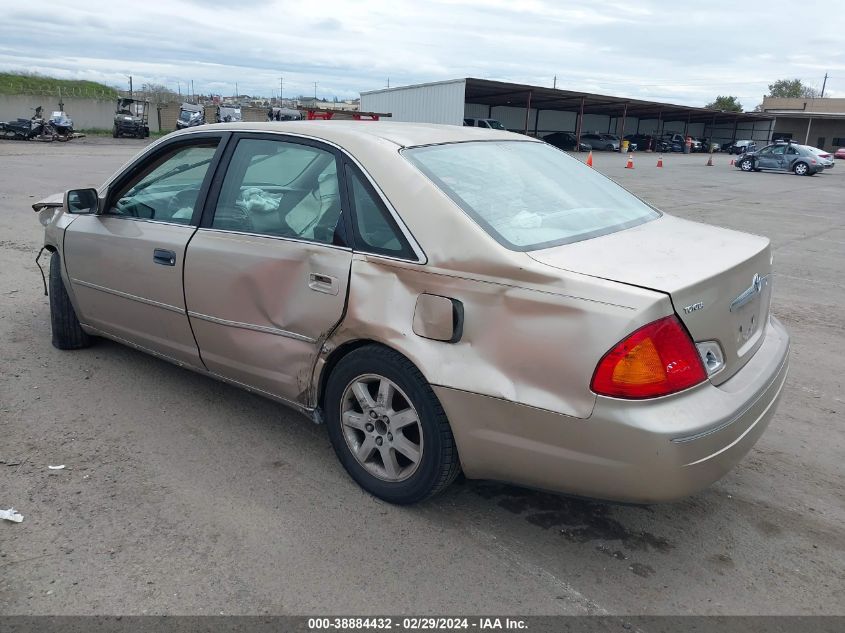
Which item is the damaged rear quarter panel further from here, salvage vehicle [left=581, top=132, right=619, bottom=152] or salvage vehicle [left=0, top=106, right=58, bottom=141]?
salvage vehicle [left=581, top=132, right=619, bottom=152]

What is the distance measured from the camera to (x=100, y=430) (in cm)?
362

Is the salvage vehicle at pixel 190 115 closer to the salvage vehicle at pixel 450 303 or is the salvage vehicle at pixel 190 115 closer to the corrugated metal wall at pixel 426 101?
the corrugated metal wall at pixel 426 101

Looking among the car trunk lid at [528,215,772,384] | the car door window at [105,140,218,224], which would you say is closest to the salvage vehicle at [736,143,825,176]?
the car trunk lid at [528,215,772,384]

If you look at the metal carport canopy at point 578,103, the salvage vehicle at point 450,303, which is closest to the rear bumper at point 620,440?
the salvage vehicle at point 450,303

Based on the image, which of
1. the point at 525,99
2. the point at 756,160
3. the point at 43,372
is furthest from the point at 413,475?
the point at 525,99

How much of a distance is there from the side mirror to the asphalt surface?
106 centimetres

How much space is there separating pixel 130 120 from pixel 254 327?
139ft

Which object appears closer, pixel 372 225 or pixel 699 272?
pixel 699 272

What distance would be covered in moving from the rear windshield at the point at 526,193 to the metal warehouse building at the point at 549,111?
96.6 feet

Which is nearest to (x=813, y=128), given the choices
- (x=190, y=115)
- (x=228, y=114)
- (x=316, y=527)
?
(x=228, y=114)

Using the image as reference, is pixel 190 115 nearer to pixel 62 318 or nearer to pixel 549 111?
pixel 549 111

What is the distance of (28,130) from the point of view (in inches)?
1355

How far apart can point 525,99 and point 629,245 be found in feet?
151

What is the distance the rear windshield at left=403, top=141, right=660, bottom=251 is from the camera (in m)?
2.80
